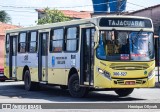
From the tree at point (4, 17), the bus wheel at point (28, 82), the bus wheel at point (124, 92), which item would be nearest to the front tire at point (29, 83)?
the bus wheel at point (28, 82)

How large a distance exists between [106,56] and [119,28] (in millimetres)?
1159

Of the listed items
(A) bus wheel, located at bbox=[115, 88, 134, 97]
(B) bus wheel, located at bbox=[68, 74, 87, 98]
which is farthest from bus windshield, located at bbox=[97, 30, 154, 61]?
(A) bus wheel, located at bbox=[115, 88, 134, 97]

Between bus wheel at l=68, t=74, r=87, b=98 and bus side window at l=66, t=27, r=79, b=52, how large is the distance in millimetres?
1095

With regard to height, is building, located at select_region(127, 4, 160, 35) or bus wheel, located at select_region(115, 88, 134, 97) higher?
building, located at select_region(127, 4, 160, 35)

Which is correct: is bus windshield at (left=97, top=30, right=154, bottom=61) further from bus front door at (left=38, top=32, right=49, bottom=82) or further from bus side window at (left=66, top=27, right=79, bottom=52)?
bus front door at (left=38, top=32, right=49, bottom=82)

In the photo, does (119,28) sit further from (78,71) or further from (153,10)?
(153,10)

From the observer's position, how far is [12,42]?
24.7m

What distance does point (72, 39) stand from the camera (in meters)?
18.5

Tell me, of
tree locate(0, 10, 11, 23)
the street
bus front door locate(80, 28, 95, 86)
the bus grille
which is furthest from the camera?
tree locate(0, 10, 11, 23)

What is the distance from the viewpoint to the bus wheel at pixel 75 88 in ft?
58.9

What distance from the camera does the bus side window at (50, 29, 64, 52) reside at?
1948 centimetres

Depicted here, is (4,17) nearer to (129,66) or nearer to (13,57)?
(13,57)

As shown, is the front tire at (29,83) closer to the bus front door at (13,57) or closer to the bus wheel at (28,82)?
the bus wheel at (28,82)

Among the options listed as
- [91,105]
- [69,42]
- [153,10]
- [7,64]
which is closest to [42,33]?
[69,42]
